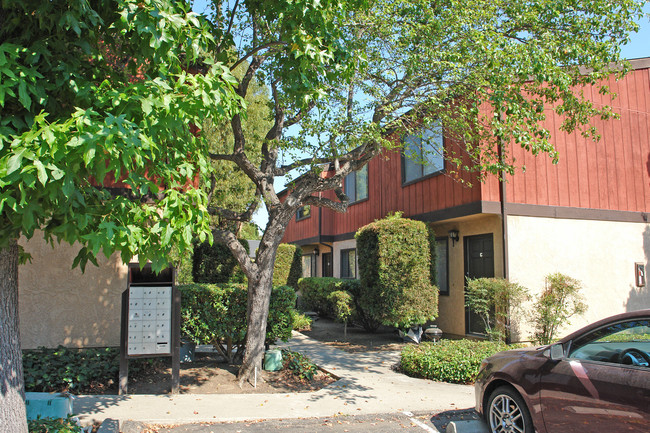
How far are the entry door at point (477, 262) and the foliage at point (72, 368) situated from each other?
7327mm

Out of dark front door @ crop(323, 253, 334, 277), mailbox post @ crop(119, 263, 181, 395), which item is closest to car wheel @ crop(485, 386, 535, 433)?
mailbox post @ crop(119, 263, 181, 395)

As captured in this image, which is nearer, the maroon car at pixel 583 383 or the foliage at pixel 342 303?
the maroon car at pixel 583 383

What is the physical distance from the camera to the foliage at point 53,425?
14.6 feet

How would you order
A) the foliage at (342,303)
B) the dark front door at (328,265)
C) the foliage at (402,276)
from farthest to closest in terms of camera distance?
the dark front door at (328,265) → the foliage at (342,303) → the foliage at (402,276)

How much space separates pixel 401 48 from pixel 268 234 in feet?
12.7

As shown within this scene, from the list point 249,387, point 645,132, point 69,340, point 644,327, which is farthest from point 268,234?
point 645,132

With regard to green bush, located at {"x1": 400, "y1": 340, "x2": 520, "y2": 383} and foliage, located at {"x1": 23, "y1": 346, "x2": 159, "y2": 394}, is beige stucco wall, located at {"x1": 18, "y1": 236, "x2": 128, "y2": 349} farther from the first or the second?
green bush, located at {"x1": 400, "y1": 340, "x2": 520, "y2": 383}

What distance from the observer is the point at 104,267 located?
319 inches

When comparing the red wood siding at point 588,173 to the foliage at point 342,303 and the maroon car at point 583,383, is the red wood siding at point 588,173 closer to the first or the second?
the foliage at point 342,303

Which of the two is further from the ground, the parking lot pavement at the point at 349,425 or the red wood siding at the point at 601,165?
the red wood siding at the point at 601,165

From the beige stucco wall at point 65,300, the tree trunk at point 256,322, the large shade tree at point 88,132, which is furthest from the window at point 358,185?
the large shade tree at point 88,132

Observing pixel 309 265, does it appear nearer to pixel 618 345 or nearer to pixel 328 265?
pixel 328 265

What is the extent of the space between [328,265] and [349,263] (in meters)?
3.01

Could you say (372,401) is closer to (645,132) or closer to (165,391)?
(165,391)
